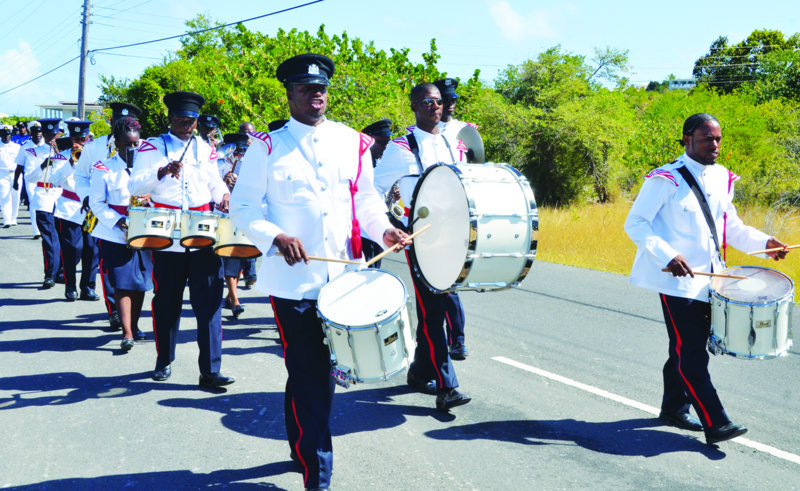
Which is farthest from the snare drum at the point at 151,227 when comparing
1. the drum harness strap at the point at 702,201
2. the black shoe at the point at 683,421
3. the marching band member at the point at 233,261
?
the black shoe at the point at 683,421

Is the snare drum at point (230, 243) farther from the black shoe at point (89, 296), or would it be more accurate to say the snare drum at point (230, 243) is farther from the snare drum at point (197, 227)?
the black shoe at point (89, 296)

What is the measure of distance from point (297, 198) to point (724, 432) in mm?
2908

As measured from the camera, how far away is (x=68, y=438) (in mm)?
4820

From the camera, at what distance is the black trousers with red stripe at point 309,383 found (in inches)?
153

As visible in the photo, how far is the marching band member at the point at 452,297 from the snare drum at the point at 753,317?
2.03m

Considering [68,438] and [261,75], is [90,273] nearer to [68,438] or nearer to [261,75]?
[68,438]

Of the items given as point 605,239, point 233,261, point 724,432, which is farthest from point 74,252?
point 605,239

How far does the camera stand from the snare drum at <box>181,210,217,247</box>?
5668mm

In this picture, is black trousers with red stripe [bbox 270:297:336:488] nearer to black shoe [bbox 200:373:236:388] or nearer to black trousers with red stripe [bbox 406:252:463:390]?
black trousers with red stripe [bbox 406:252:463:390]

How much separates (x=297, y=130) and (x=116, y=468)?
86.0 inches

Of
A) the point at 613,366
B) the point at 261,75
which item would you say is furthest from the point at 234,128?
the point at 613,366

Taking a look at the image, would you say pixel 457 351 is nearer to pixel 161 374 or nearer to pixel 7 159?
pixel 161 374

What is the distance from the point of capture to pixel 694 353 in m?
4.77

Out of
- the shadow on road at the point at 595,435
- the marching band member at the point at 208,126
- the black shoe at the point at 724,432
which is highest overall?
the marching band member at the point at 208,126
